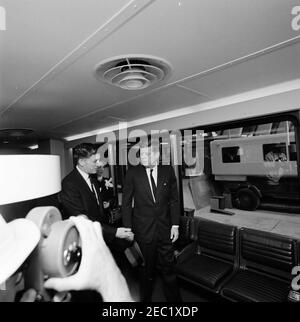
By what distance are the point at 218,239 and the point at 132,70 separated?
1805 mm

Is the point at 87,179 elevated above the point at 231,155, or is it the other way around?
the point at 231,155

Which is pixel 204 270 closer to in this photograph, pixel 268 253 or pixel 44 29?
pixel 268 253

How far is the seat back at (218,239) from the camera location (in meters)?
2.05

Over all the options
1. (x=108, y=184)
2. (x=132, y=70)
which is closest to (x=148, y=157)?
(x=132, y=70)

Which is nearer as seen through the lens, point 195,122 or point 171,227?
point 171,227

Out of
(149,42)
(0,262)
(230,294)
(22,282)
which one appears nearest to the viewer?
(0,262)

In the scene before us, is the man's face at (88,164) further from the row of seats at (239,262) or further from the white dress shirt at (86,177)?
the row of seats at (239,262)

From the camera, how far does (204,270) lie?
193cm

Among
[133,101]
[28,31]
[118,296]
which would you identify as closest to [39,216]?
[118,296]

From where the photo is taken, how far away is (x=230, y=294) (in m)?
1.61

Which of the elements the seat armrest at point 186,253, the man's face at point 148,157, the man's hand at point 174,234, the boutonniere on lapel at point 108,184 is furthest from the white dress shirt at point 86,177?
the boutonniere on lapel at point 108,184

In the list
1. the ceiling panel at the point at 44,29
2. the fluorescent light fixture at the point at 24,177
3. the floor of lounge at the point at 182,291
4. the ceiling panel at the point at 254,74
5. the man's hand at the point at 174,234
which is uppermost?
the ceiling panel at the point at 254,74
